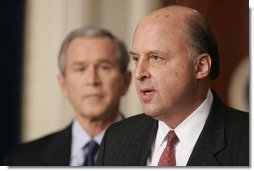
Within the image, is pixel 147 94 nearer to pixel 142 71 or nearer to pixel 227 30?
pixel 142 71

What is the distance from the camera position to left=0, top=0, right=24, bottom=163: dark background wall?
7.48 ft

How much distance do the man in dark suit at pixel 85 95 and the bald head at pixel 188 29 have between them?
0.18m

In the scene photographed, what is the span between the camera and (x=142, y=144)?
88.4 inches

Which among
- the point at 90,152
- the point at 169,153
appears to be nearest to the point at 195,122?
the point at 169,153

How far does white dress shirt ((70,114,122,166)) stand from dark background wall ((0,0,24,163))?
23cm

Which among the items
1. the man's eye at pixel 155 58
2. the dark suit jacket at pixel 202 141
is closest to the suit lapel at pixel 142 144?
the dark suit jacket at pixel 202 141

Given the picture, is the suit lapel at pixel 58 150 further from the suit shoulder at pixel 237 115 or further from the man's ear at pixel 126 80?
the suit shoulder at pixel 237 115

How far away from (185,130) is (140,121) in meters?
0.19

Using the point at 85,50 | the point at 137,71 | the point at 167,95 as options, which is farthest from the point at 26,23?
the point at 167,95

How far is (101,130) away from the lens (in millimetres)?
2268

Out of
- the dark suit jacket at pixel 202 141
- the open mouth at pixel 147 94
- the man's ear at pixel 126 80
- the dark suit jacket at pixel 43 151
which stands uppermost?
the man's ear at pixel 126 80

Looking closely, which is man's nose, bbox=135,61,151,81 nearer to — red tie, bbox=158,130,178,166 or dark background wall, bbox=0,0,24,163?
red tie, bbox=158,130,178,166

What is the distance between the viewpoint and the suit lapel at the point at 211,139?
2.13 meters

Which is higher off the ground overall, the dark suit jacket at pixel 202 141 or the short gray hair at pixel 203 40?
the short gray hair at pixel 203 40
